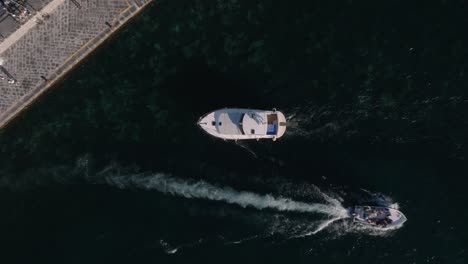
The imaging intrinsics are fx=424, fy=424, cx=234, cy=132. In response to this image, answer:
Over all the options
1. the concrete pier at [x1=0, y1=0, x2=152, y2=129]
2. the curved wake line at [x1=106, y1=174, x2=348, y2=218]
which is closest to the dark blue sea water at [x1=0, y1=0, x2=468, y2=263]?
the curved wake line at [x1=106, y1=174, x2=348, y2=218]

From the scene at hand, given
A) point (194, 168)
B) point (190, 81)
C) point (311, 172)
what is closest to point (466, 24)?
point (311, 172)

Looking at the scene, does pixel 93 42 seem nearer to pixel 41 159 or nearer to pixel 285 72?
pixel 41 159

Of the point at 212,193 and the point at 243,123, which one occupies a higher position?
the point at 243,123

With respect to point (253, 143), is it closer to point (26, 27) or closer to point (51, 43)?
point (51, 43)

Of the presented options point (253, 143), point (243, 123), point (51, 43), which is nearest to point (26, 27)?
point (51, 43)

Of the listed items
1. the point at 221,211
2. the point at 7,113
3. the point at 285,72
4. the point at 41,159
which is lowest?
the point at 221,211

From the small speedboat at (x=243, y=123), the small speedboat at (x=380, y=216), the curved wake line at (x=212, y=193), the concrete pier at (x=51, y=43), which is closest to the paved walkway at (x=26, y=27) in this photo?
the concrete pier at (x=51, y=43)

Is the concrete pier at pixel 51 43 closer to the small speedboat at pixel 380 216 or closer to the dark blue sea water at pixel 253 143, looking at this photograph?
the dark blue sea water at pixel 253 143
